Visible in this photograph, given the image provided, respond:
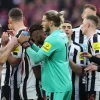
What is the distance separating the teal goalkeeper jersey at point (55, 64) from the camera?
6.04m

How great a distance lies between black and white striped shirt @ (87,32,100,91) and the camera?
696cm

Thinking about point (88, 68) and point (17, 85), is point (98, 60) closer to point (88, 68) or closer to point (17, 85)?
point (88, 68)

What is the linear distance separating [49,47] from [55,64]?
242mm

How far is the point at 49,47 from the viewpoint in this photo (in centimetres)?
602

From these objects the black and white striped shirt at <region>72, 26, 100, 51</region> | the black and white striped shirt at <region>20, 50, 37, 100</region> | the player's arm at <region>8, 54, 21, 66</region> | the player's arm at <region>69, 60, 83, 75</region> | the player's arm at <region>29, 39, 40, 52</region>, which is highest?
the black and white striped shirt at <region>72, 26, 100, 51</region>

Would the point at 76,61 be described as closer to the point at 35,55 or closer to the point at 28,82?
the point at 28,82

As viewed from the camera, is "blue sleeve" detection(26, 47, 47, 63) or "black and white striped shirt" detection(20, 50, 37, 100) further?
"black and white striped shirt" detection(20, 50, 37, 100)

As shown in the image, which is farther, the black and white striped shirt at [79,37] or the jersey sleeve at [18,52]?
the black and white striped shirt at [79,37]

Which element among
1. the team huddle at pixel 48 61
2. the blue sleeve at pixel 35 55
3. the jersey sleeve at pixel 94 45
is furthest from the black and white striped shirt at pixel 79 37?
the blue sleeve at pixel 35 55

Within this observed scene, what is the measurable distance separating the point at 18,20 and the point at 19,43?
61 centimetres

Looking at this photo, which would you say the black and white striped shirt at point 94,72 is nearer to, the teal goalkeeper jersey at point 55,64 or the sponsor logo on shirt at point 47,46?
the teal goalkeeper jersey at point 55,64

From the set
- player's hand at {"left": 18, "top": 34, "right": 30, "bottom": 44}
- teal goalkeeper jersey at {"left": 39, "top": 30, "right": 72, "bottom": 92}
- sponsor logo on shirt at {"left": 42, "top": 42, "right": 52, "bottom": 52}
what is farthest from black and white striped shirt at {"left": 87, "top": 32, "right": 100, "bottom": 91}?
player's hand at {"left": 18, "top": 34, "right": 30, "bottom": 44}

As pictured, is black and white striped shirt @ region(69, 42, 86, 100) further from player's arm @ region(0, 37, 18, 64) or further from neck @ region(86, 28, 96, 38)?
player's arm @ region(0, 37, 18, 64)

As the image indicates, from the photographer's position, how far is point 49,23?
6.19 metres
